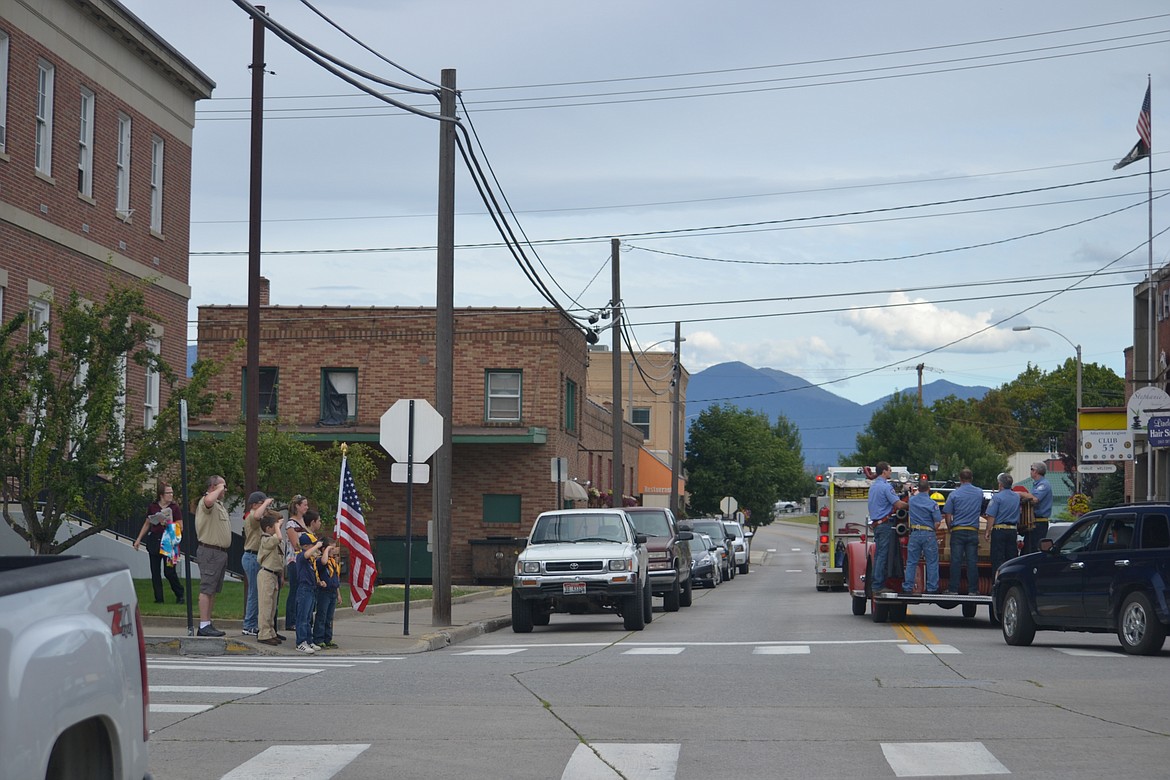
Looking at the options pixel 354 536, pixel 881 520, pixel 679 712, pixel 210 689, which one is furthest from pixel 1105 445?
pixel 210 689

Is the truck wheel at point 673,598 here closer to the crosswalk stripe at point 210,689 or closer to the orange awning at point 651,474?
the crosswalk stripe at point 210,689

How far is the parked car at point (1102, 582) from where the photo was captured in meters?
15.7

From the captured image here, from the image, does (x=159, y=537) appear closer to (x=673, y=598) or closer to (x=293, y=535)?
(x=293, y=535)

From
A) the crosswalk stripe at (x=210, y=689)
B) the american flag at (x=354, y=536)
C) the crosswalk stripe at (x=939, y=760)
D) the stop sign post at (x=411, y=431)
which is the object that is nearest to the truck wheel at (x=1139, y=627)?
the crosswalk stripe at (x=939, y=760)

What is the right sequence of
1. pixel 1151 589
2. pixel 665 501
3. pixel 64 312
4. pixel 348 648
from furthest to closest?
pixel 665 501 → pixel 64 312 → pixel 348 648 → pixel 1151 589

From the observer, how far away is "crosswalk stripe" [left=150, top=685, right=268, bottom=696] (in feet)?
42.4

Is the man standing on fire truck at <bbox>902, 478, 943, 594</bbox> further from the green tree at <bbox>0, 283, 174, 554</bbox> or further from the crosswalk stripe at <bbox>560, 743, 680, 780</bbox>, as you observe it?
the crosswalk stripe at <bbox>560, 743, 680, 780</bbox>

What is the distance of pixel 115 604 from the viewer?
5.25 meters

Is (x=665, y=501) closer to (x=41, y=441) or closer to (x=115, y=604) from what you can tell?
(x=41, y=441)

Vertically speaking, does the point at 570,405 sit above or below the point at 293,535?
above

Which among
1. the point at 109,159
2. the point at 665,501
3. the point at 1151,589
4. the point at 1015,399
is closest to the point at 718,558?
the point at 109,159

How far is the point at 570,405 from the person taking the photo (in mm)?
47000

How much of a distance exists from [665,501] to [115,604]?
2757 inches

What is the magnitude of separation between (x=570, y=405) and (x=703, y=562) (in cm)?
1101
